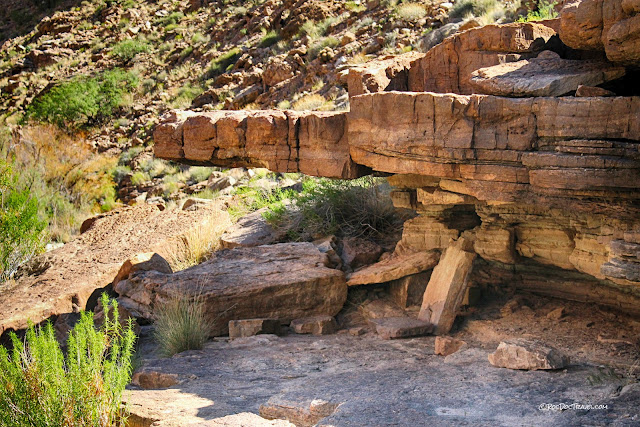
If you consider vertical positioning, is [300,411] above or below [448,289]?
below

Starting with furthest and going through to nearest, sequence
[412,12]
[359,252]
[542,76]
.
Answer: [412,12] → [359,252] → [542,76]

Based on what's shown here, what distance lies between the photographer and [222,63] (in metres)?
24.2

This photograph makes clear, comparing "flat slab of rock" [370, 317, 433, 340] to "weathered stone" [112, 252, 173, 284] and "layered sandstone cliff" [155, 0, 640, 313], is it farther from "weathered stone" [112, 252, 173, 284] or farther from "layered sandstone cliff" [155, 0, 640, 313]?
"weathered stone" [112, 252, 173, 284]

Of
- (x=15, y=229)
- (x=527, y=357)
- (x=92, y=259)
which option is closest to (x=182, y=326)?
(x=527, y=357)

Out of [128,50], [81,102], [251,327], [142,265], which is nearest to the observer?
[251,327]

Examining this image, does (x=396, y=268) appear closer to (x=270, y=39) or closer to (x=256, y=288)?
(x=256, y=288)

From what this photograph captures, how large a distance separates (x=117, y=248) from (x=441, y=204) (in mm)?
5857

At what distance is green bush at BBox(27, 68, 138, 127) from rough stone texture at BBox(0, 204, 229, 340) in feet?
41.5

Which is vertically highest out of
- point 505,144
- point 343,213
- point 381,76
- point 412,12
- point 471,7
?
point 412,12

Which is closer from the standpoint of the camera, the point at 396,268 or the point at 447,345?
the point at 447,345

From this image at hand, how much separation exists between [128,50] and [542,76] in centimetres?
2397

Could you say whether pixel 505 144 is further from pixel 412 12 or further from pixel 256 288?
pixel 412 12

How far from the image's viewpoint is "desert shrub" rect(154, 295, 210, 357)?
23.9 ft

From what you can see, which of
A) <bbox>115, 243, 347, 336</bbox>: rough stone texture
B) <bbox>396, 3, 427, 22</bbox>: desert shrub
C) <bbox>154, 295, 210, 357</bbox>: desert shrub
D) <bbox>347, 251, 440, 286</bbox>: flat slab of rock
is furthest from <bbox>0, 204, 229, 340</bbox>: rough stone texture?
<bbox>396, 3, 427, 22</bbox>: desert shrub
